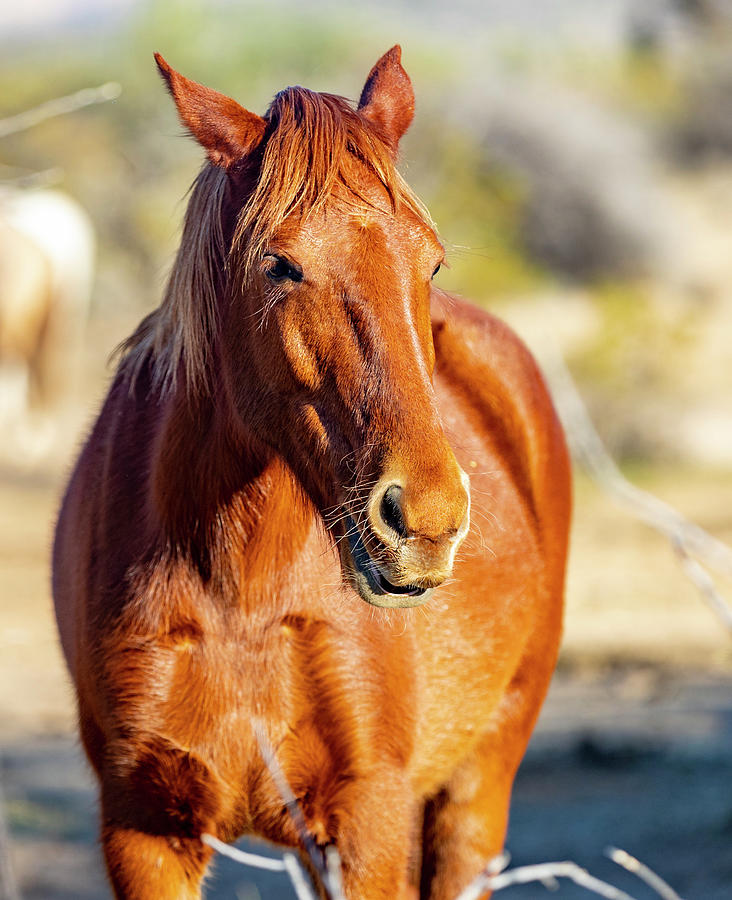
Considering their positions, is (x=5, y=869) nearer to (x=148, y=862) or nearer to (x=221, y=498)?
(x=148, y=862)

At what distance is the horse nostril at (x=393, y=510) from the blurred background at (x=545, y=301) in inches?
19.1

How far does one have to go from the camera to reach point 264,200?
210 centimetres

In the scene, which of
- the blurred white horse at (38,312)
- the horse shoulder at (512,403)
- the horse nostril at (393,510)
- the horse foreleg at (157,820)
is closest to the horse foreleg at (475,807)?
the horse shoulder at (512,403)

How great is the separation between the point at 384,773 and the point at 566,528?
1.25 m

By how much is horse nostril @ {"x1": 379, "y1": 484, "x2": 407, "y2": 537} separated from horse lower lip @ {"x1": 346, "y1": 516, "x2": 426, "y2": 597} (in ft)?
0.34

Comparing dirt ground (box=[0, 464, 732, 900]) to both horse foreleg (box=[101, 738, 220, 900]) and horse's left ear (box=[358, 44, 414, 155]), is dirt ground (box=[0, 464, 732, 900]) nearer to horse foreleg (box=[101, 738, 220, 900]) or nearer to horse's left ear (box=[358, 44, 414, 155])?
horse foreleg (box=[101, 738, 220, 900])

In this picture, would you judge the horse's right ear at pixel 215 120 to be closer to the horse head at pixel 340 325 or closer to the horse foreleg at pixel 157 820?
the horse head at pixel 340 325

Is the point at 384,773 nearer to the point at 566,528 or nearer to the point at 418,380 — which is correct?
the point at 418,380

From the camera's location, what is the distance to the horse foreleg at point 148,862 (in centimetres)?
241

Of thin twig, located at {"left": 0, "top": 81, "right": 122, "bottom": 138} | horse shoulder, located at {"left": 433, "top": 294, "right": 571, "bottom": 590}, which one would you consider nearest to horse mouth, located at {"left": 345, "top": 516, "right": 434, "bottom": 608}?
horse shoulder, located at {"left": 433, "top": 294, "right": 571, "bottom": 590}

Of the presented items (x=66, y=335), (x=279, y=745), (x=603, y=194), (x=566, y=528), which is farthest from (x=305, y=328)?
(x=603, y=194)

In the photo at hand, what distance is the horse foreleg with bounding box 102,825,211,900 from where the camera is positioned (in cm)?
241

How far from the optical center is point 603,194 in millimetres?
17891

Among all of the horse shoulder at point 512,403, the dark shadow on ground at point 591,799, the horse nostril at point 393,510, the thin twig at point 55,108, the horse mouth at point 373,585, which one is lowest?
the dark shadow on ground at point 591,799
